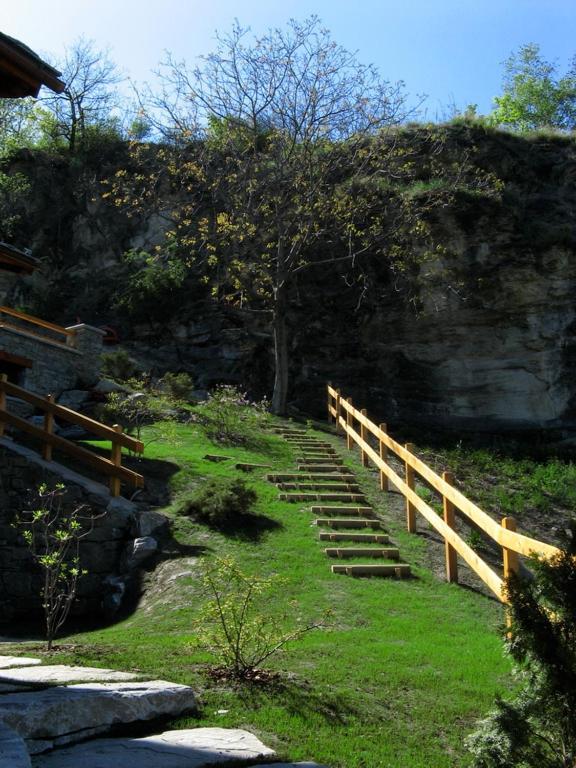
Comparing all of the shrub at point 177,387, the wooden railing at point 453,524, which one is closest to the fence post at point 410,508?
the wooden railing at point 453,524

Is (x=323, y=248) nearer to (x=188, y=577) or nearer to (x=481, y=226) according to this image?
(x=481, y=226)

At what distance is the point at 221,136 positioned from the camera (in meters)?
21.0

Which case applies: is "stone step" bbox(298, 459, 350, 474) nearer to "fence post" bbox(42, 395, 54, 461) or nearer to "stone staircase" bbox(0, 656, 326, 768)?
"fence post" bbox(42, 395, 54, 461)

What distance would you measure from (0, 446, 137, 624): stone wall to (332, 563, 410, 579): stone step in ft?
9.08

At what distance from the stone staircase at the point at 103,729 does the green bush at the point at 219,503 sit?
18.6ft

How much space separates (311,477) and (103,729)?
30.4 ft

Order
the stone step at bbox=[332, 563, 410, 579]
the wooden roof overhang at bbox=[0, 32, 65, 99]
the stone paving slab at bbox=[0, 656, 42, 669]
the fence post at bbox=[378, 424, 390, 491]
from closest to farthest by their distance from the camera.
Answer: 1. the stone paving slab at bbox=[0, 656, 42, 669]
2. the wooden roof overhang at bbox=[0, 32, 65, 99]
3. the stone step at bbox=[332, 563, 410, 579]
4. the fence post at bbox=[378, 424, 390, 491]

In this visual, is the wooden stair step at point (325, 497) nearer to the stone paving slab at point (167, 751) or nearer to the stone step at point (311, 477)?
the stone step at point (311, 477)

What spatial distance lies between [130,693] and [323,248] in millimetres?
19988

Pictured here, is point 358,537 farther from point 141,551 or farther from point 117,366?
point 117,366

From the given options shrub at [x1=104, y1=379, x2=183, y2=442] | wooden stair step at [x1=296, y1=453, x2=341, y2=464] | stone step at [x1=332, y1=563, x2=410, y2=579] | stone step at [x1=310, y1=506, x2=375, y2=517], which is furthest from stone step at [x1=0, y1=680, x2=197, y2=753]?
wooden stair step at [x1=296, y1=453, x2=341, y2=464]

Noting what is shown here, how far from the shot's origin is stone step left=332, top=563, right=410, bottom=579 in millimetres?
9047

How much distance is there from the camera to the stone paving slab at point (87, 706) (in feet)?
12.1

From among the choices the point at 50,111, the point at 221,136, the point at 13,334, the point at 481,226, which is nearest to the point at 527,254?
the point at 481,226
